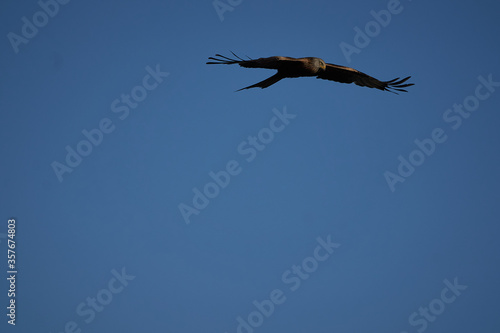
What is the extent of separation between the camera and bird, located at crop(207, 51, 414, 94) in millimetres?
24453

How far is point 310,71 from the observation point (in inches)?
1008

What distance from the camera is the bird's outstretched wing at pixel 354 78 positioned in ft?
88.4

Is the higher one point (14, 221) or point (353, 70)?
point (14, 221)

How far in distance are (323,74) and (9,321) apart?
12323 millimetres

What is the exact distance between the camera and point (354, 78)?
27594mm

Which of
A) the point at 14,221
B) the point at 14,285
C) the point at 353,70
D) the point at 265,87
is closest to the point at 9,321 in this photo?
the point at 14,285

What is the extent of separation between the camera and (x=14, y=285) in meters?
30.4

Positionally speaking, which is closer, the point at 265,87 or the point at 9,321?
the point at 265,87

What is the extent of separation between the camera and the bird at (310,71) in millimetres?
24453

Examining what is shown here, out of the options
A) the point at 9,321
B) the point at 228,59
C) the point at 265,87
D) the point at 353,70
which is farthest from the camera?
the point at 9,321

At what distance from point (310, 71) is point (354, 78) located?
244cm

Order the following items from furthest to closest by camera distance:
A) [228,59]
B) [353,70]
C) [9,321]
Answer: [9,321] < [353,70] < [228,59]

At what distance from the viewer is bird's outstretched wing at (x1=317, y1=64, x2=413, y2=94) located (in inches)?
1061

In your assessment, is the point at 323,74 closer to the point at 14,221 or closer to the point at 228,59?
the point at 228,59
